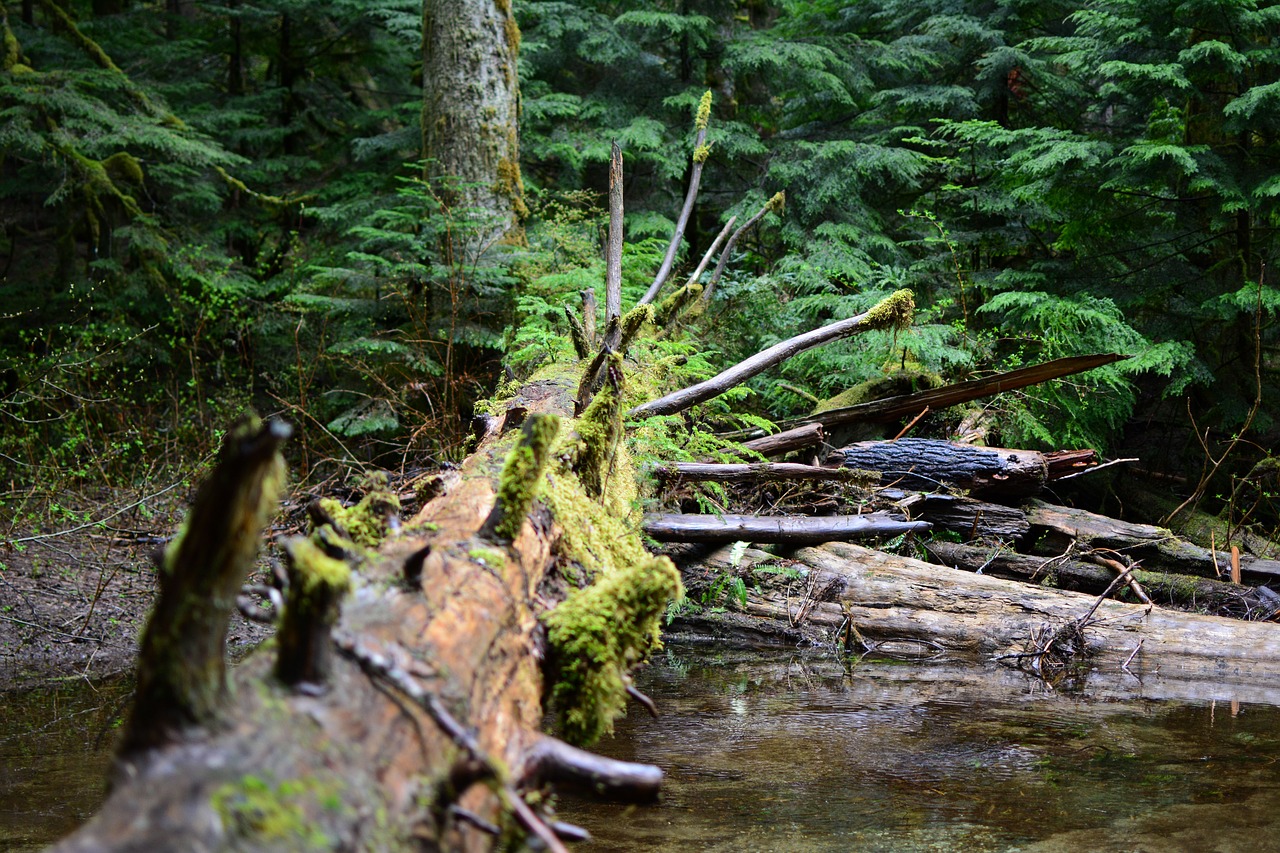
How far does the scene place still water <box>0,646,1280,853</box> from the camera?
3.42m

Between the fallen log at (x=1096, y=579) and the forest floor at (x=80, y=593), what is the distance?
5181 mm

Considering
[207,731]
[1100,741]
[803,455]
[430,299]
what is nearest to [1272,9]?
[803,455]

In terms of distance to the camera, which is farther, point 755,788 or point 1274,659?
point 1274,659

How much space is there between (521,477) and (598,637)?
481mm

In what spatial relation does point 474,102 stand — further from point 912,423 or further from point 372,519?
point 372,519

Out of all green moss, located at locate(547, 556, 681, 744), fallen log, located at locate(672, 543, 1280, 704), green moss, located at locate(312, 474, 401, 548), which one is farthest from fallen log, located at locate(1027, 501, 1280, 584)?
green moss, located at locate(312, 474, 401, 548)

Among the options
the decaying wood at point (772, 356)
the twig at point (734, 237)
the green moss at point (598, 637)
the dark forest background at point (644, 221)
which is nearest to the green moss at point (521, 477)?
the green moss at point (598, 637)

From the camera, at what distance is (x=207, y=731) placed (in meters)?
1.39

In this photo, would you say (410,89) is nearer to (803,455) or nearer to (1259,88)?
(803,455)

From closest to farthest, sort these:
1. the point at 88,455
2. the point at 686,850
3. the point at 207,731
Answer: the point at 207,731 → the point at 686,850 → the point at 88,455

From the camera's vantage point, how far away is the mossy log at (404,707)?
1.32m

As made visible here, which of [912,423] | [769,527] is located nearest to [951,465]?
[912,423]

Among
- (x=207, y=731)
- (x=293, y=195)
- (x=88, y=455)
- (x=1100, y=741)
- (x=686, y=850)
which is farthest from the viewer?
(x=293, y=195)

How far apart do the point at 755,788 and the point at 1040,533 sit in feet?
14.2
